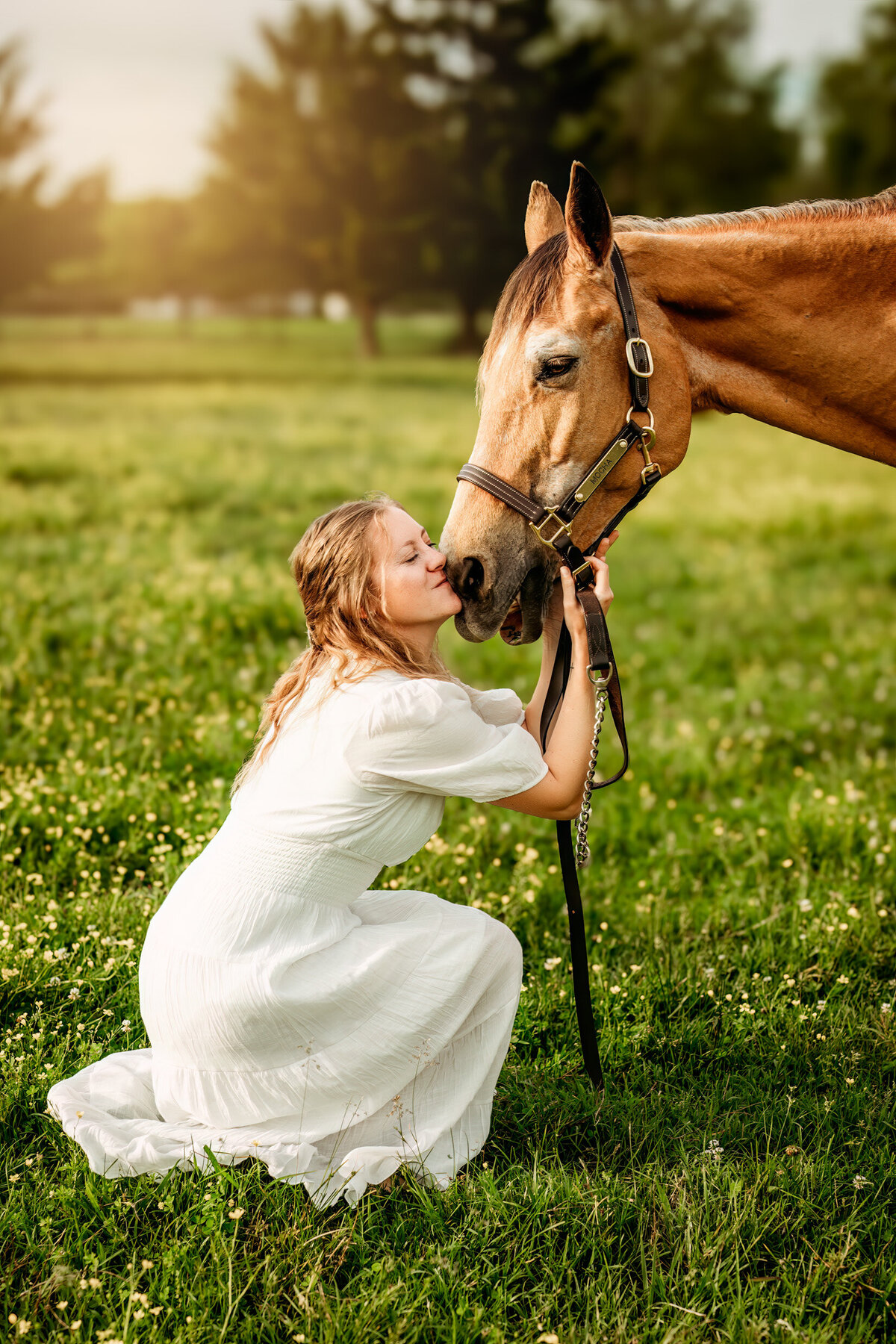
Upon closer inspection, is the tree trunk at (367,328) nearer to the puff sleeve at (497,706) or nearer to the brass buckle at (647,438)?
the brass buckle at (647,438)

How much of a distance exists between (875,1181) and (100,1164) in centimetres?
191

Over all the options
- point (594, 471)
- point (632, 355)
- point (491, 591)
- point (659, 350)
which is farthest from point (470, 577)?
point (659, 350)

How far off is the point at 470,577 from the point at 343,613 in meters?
0.38

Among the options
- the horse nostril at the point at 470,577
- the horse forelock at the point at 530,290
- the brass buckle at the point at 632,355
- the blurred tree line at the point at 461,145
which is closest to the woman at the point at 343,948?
the horse nostril at the point at 470,577

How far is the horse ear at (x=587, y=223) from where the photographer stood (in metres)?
2.82

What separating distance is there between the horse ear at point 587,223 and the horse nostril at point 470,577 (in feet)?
2.92

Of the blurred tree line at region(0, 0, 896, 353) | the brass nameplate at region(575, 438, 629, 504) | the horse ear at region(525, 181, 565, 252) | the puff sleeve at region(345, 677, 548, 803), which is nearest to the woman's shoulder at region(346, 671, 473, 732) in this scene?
the puff sleeve at region(345, 677, 548, 803)

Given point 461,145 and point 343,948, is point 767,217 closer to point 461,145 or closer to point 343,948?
point 343,948

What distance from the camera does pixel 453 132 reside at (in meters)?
37.3

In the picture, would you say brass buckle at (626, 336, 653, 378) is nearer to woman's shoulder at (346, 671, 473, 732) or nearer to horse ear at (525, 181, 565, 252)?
horse ear at (525, 181, 565, 252)

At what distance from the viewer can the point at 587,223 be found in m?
2.93

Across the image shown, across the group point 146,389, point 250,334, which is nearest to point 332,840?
point 146,389

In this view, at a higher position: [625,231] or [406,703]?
[625,231]

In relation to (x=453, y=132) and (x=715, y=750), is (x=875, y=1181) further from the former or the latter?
(x=453, y=132)
